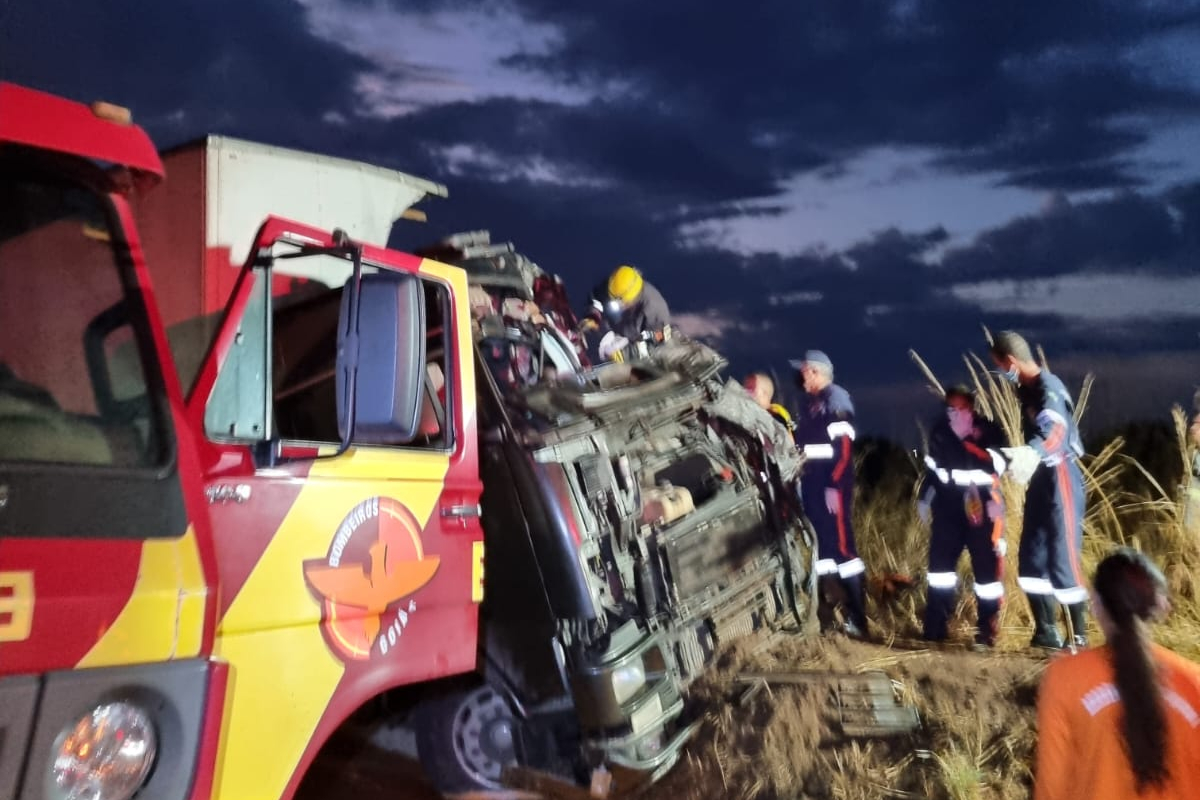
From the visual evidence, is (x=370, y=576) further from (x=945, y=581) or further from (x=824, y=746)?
(x=945, y=581)

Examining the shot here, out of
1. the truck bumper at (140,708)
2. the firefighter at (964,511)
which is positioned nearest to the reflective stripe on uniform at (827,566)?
the firefighter at (964,511)

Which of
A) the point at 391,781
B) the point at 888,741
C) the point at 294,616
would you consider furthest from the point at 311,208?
the point at 888,741

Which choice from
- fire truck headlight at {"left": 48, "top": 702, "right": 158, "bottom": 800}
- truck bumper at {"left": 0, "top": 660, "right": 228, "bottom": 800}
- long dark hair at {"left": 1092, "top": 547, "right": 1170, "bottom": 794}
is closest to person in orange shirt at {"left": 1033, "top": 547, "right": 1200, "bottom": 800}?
long dark hair at {"left": 1092, "top": 547, "right": 1170, "bottom": 794}

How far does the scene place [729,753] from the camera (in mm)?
4523

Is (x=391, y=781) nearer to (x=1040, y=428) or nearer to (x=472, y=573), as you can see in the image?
(x=472, y=573)

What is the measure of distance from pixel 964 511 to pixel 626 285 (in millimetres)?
2510

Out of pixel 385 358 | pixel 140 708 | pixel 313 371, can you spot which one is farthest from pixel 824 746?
pixel 140 708

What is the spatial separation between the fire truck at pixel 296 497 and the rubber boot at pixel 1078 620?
76.1 inches

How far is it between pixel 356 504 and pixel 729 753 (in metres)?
2.47

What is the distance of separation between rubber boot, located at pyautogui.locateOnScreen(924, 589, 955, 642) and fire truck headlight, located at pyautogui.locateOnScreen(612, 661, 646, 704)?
278cm

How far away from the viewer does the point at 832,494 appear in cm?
663

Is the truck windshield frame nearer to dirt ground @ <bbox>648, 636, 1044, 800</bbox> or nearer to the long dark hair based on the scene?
the long dark hair

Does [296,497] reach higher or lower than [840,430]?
higher

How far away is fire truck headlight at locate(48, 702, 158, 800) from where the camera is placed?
1911mm
